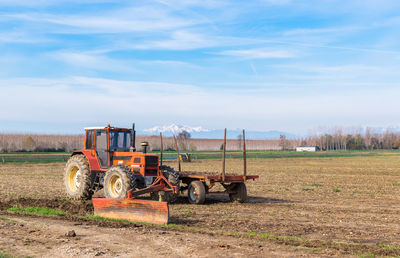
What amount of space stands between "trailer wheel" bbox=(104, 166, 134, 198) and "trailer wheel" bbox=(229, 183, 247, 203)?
4125 millimetres

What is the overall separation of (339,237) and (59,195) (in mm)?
11880

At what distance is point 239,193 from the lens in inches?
658

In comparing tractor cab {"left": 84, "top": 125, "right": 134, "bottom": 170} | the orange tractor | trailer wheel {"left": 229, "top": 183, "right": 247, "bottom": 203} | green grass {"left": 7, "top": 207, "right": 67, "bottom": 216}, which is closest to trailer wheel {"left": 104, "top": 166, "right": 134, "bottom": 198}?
the orange tractor

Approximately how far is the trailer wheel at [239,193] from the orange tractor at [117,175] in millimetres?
2426

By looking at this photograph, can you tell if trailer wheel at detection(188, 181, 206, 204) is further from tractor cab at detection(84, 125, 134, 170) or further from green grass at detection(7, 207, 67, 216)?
green grass at detection(7, 207, 67, 216)

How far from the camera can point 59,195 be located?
1847 centimetres

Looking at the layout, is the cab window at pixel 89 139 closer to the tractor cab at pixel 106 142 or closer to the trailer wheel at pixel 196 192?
the tractor cab at pixel 106 142

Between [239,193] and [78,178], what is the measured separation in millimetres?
6122

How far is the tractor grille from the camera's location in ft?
51.4

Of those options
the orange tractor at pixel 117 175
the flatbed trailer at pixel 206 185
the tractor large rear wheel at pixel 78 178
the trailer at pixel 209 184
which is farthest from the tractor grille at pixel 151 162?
the tractor large rear wheel at pixel 78 178

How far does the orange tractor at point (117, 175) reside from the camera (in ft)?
42.2

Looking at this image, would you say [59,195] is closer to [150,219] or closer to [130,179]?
[130,179]

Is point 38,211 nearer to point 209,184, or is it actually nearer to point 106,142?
point 106,142

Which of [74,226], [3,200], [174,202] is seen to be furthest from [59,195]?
[74,226]
